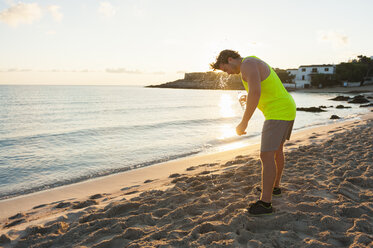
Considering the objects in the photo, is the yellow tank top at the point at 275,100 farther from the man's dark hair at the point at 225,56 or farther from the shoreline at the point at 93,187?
the shoreline at the point at 93,187

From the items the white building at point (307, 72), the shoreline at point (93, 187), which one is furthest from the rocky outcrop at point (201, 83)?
the shoreline at point (93, 187)

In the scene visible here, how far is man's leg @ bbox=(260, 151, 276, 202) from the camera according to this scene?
312 cm

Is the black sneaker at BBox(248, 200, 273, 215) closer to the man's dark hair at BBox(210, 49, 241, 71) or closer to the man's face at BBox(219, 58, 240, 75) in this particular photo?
the man's face at BBox(219, 58, 240, 75)

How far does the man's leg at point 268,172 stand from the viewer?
3.12 meters

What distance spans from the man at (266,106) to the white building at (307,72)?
83.1 meters

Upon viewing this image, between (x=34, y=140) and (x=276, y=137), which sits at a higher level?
(x=276, y=137)

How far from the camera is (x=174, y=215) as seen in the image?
3.42m

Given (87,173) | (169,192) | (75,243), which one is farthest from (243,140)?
(75,243)

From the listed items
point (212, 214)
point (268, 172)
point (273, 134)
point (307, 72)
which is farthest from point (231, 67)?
point (307, 72)

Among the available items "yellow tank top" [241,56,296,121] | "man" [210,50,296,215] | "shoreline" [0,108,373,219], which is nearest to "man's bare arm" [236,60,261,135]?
"man" [210,50,296,215]

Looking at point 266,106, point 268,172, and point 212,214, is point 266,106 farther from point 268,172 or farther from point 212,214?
point 212,214

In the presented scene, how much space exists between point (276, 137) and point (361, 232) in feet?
4.38

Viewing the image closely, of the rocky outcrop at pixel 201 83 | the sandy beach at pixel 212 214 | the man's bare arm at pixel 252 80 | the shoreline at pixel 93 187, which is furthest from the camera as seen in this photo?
the rocky outcrop at pixel 201 83

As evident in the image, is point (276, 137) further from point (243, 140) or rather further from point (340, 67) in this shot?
point (340, 67)
